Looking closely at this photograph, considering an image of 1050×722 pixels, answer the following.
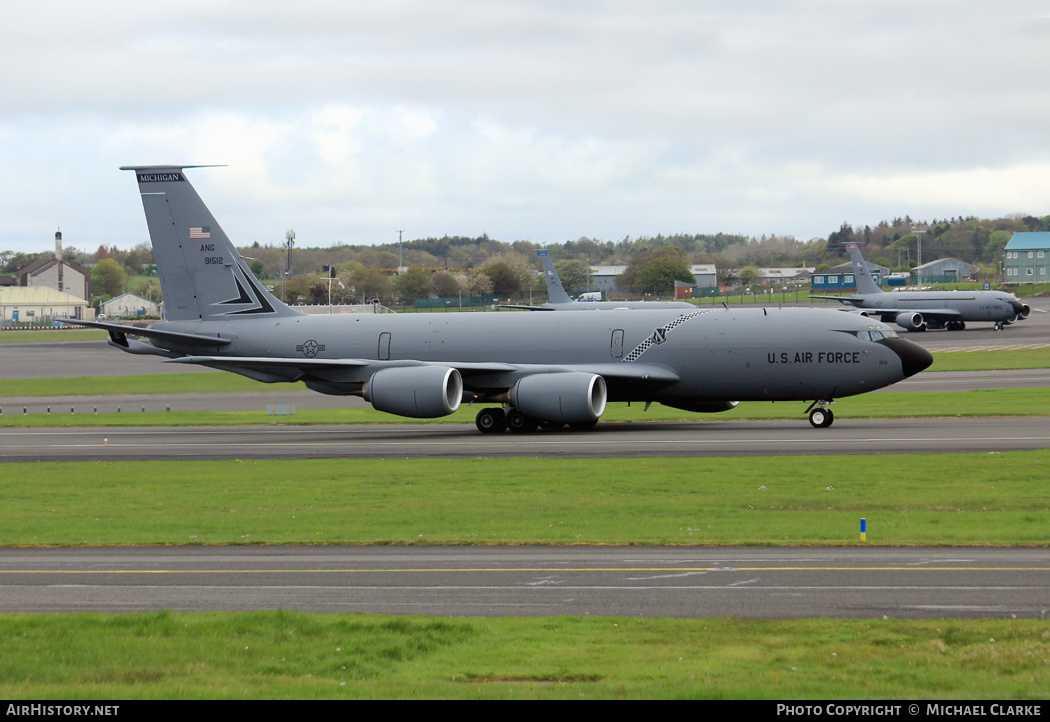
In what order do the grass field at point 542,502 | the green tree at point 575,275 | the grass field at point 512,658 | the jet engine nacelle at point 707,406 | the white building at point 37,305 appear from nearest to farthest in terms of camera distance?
1. the grass field at point 512,658
2. the grass field at point 542,502
3. the jet engine nacelle at point 707,406
4. the white building at point 37,305
5. the green tree at point 575,275

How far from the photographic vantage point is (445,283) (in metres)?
152

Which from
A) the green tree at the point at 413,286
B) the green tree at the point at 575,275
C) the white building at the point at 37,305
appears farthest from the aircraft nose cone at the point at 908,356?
the white building at the point at 37,305

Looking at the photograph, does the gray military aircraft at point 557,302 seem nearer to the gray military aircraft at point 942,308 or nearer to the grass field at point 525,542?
the grass field at point 525,542

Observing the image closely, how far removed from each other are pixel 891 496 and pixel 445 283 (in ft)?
430

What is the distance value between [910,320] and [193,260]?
263 ft

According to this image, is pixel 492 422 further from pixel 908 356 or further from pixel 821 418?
pixel 908 356

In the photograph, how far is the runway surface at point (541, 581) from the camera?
13.8 m

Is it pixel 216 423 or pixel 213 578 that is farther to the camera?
pixel 216 423

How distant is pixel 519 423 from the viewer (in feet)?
129

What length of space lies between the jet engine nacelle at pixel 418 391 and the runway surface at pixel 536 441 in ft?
3.33

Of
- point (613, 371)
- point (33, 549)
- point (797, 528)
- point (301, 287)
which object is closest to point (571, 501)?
point (797, 528)

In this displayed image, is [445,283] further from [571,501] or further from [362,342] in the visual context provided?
[571,501]

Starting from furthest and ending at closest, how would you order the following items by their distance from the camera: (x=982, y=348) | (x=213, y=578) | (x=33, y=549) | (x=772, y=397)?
(x=982, y=348)
(x=772, y=397)
(x=33, y=549)
(x=213, y=578)

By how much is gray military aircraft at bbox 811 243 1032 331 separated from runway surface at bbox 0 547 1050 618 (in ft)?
316
